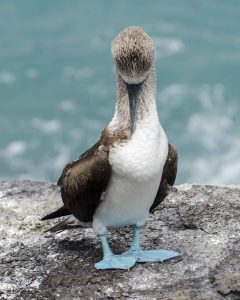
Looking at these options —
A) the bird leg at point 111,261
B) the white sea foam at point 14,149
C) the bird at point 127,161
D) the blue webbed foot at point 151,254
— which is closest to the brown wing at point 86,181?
the bird at point 127,161

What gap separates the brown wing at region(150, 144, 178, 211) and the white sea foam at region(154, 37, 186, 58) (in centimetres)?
965

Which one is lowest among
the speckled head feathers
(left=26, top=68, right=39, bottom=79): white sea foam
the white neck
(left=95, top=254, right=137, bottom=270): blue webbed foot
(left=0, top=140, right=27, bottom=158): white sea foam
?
(left=95, top=254, right=137, bottom=270): blue webbed foot

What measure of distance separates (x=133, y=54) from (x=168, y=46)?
34.4 ft

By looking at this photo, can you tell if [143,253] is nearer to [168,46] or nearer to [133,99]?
[133,99]

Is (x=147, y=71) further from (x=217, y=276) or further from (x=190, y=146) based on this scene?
(x=190, y=146)

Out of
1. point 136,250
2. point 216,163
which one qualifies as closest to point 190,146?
point 216,163

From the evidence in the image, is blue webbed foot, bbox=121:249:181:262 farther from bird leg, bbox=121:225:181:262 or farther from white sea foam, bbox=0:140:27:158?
white sea foam, bbox=0:140:27:158

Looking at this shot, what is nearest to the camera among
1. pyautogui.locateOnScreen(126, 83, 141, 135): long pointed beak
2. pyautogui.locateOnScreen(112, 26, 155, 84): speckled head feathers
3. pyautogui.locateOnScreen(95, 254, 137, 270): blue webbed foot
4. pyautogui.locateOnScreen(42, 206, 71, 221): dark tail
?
pyautogui.locateOnScreen(112, 26, 155, 84): speckled head feathers

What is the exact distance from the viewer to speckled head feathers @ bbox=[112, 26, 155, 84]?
2.82 meters

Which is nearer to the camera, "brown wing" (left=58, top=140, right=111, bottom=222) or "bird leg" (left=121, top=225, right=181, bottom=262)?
"brown wing" (left=58, top=140, right=111, bottom=222)

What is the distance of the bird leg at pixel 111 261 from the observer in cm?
317

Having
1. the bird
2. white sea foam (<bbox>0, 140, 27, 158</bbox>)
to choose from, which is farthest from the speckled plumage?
white sea foam (<bbox>0, 140, 27, 158</bbox>)

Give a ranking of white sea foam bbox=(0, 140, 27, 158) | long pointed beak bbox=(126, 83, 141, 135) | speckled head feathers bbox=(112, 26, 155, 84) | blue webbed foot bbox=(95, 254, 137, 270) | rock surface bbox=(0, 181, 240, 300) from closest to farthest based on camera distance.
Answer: speckled head feathers bbox=(112, 26, 155, 84), long pointed beak bbox=(126, 83, 141, 135), rock surface bbox=(0, 181, 240, 300), blue webbed foot bbox=(95, 254, 137, 270), white sea foam bbox=(0, 140, 27, 158)

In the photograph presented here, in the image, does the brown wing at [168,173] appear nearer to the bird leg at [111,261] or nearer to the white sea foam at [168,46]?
the bird leg at [111,261]
